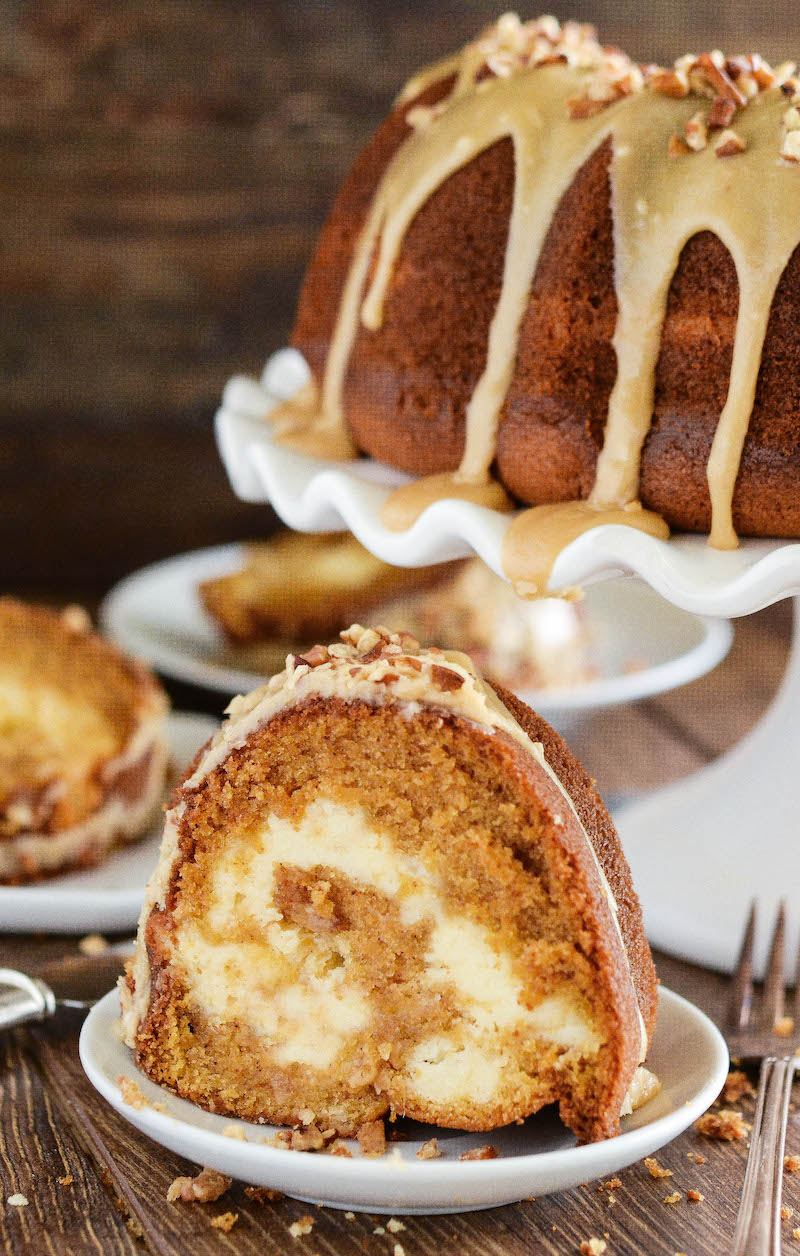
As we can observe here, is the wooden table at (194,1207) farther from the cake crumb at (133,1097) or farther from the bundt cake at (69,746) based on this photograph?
A: the bundt cake at (69,746)

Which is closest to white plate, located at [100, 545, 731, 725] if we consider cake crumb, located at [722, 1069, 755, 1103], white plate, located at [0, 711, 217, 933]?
white plate, located at [0, 711, 217, 933]

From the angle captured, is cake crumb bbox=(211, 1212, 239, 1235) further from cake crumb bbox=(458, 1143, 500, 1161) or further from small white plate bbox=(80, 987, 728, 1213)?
cake crumb bbox=(458, 1143, 500, 1161)

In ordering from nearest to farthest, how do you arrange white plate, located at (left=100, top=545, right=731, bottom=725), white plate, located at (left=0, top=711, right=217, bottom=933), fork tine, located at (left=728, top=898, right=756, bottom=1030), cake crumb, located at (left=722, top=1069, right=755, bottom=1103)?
cake crumb, located at (left=722, top=1069, right=755, bottom=1103) < fork tine, located at (left=728, top=898, right=756, bottom=1030) < white plate, located at (left=0, top=711, right=217, bottom=933) < white plate, located at (left=100, top=545, right=731, bottom=725)

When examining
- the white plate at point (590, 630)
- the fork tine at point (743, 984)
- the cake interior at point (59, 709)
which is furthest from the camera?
the white plate at point (590, 630)

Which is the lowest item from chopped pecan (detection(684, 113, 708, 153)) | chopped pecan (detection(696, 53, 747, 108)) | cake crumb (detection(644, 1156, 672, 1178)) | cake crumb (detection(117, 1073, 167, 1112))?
cake crumb (detection(644, 1156, 672, 1178))

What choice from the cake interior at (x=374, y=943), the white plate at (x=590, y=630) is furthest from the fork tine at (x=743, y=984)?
the white plate at (x=590, y=630)

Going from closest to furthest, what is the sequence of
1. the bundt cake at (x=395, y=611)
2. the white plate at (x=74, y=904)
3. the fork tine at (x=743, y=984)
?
the fork tine at (x=743, y=984)
the white plate at (x=74, y=904)
the bundt cake at (x=395, y=611)

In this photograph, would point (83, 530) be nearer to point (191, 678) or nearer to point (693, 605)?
point (191, 678)
